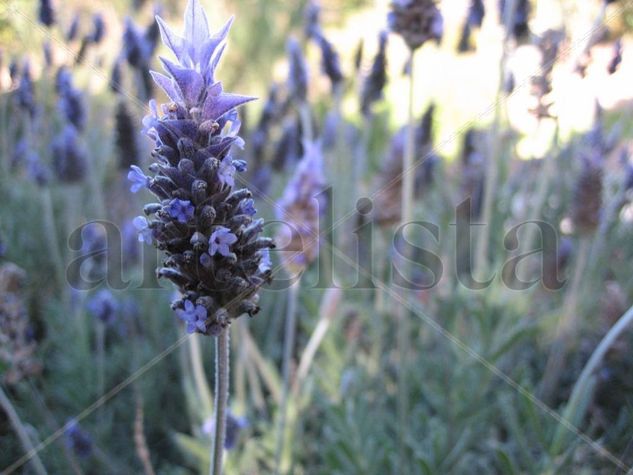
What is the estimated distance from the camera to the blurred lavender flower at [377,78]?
5.57ft

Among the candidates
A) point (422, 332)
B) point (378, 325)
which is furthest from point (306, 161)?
point (422, 332)

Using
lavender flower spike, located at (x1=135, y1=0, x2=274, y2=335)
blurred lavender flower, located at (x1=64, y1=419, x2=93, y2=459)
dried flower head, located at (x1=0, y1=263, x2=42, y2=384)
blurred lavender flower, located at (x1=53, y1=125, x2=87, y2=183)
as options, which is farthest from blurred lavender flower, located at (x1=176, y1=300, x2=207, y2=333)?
blurred lavender flower, located at (x1=53, y1=125, x2=87, y2=183)

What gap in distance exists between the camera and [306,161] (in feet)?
4.11

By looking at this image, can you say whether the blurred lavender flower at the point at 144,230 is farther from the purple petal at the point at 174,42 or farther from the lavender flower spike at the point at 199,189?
the purple petal at the point at 174,42

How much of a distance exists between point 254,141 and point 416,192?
0.52 m

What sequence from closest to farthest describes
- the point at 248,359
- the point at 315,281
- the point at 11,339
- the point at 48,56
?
the point at 11,339 → the point at 248,359 → the point at 48,56 → the point at 315,281

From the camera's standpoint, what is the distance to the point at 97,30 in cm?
189

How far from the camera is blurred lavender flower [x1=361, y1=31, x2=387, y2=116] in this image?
1696 mm

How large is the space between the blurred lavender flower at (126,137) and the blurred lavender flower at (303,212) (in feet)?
1.85

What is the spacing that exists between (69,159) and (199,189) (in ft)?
4.07

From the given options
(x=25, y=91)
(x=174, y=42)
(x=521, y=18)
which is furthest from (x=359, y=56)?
(x=174, y=42)

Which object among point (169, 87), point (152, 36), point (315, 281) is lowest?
point (315, 281)

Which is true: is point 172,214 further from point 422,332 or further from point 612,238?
point 612,238

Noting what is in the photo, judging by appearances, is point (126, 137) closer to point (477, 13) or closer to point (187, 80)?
point (477, 13)
